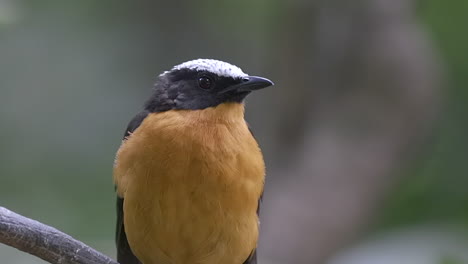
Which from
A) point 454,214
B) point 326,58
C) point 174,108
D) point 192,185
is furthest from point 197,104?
point 326,58

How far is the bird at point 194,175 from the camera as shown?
183 inches

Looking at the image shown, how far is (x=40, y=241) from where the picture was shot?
13.3 ft

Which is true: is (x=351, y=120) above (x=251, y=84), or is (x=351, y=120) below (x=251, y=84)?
below

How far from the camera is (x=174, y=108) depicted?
197 inches

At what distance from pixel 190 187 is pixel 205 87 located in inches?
26.1

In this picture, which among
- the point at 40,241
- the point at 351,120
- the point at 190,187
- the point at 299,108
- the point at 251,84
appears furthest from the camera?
the point at 299,108

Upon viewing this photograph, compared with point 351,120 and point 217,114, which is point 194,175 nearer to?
point 217,114

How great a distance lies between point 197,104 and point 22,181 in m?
2.98

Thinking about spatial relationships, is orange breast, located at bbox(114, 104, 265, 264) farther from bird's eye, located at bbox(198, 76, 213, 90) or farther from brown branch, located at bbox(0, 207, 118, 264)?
brown branch, located at bbox(0, 207, 118, 264)

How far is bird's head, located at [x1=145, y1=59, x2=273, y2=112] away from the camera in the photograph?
196 inches

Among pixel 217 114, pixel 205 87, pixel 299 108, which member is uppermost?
pixel 205 87

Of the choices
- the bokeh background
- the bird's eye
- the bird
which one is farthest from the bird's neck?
the bokeh background

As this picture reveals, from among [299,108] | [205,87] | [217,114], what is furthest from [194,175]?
[299,108]

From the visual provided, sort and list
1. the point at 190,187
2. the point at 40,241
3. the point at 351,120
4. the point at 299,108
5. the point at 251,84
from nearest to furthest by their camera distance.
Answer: the point at 40,241, the point at 190,187, the point at 251,84, the point at 351,120, the point at 299,108
